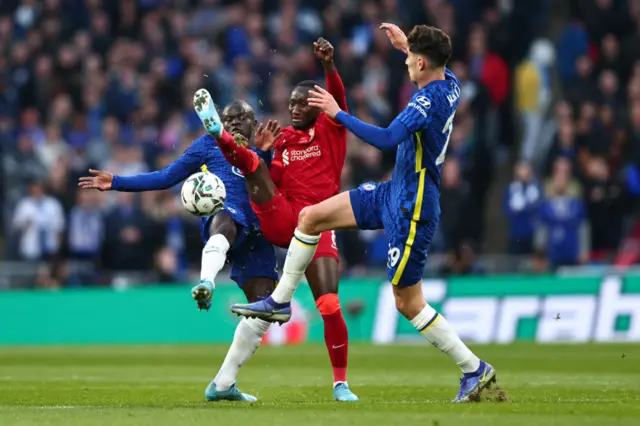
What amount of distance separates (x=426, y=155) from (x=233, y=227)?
5.80ft

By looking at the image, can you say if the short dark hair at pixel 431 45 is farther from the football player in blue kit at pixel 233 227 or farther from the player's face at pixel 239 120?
the player's face at pixel 239 120

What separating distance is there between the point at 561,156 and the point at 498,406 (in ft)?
39.3

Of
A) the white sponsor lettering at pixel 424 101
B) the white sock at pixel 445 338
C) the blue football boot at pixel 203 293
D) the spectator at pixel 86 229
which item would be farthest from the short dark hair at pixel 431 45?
the spectator at pixel 86 229

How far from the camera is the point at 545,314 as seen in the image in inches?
722

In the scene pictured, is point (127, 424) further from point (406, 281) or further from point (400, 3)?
point (400, 3)

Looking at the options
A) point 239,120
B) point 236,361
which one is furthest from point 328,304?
point 239,120

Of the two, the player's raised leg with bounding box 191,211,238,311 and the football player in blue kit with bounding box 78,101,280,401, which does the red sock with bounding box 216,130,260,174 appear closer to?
the football player in blue kit with bounding box 78,101,280,401

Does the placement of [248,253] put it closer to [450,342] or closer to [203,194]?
[203,194]

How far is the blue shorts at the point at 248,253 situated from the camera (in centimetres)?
998

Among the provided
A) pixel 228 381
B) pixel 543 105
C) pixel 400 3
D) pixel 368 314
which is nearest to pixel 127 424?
pixel 228 381

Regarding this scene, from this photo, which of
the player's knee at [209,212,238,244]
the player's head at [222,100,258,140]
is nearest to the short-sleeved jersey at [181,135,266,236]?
the player's knee at [209,212,238,244]

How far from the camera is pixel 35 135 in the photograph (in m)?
22.6

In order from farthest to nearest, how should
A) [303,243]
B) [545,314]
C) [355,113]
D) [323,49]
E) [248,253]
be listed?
[355,113] < [545,314] < [248,253] < [323,49] < [303,243]

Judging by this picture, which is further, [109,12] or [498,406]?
[109,12]
